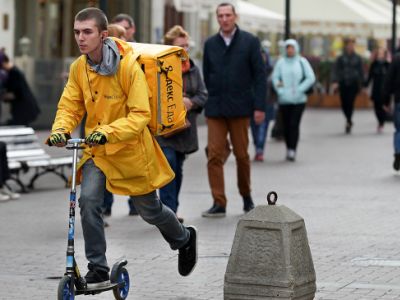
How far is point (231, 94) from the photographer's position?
13133mm

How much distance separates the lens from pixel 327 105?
133ft

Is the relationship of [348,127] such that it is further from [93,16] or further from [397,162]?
[93,16]

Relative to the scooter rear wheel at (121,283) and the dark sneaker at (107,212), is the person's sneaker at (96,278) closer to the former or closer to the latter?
the scooter rear wheel at (121,283)

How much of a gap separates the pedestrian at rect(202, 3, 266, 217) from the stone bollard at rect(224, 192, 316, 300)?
5.25m

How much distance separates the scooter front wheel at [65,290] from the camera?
303 inches

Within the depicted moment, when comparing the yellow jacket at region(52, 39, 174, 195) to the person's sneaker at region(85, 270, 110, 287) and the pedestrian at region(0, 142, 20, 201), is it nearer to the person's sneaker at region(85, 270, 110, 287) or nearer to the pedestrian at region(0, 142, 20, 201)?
the person's sneaker at region(85, 270, 110, 287)

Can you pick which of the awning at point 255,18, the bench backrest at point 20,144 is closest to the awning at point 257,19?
the awning at point 255,18

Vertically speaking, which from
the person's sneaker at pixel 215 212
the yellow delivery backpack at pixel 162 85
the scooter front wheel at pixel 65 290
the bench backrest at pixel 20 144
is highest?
the yellow delivery backpack at pixel 162 85

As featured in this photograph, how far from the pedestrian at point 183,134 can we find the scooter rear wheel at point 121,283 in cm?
357

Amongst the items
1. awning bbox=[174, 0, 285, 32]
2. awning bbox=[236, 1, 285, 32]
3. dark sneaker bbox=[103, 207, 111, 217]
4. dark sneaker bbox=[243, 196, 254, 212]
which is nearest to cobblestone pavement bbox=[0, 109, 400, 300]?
dark sneaker bbox=[103, 207, 111, 217]

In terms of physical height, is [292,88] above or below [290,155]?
above

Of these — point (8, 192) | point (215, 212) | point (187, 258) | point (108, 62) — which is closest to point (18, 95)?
point (8, 192)

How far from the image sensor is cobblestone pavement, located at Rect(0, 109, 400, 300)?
9070mm

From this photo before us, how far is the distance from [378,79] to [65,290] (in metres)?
21.8
